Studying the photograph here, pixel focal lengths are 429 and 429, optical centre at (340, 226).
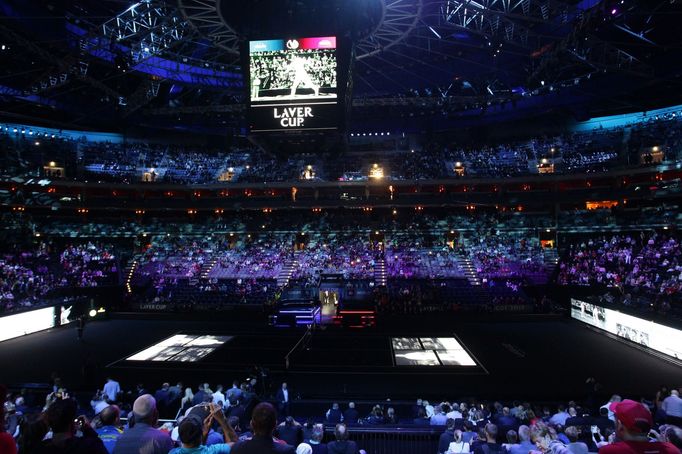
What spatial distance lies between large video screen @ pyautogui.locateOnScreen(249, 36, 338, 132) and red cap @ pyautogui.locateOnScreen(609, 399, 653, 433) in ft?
48.7

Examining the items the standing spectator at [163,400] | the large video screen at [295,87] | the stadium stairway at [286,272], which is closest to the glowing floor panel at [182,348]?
the standing spectator at [163,400]

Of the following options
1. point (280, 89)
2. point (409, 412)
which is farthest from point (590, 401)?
point (280, 89)

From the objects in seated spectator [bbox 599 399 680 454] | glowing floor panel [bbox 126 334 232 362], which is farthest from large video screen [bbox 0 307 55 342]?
seated spectator [bbox 599 399 680 454]

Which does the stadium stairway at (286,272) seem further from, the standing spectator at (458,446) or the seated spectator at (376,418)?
the standing spectator at (458,446)

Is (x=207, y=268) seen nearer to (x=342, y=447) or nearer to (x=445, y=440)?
(x=445, y=440)

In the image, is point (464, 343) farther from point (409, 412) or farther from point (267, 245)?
point (267, 245)

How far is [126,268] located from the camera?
3956cm

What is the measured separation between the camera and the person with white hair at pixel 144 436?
3.79 m

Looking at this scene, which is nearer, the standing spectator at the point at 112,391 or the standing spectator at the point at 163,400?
the standing spectator at the point at 163,400

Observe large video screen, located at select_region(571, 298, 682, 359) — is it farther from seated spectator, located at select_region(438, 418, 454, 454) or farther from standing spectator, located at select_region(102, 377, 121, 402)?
standing spectator, located at select_region(102, 377, 121, 402)

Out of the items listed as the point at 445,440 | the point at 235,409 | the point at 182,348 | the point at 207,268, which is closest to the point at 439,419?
the point at 445,440

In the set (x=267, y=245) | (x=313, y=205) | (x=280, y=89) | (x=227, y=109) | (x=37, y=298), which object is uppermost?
(x=227, y=109)

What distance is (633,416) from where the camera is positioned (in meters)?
3.10

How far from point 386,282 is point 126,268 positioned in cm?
2394
